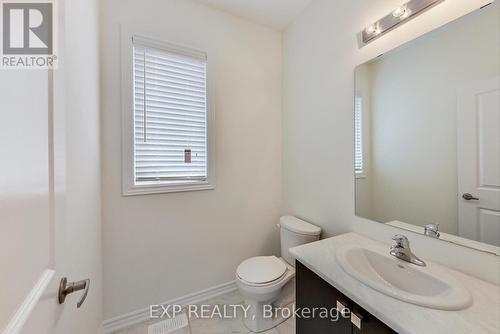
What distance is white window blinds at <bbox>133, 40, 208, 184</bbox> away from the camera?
161cm

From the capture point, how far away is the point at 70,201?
90 centimetres

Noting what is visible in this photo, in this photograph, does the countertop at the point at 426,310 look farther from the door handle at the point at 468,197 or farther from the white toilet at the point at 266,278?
the white toilet at the point at 266,278

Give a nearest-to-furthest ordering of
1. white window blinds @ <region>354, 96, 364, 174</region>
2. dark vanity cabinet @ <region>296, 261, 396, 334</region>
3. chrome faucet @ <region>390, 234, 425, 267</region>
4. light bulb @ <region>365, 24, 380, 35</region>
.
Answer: dark vanity cabinet @ <region>296, 261, 396, 334</region>, chrome faucet @ <region>390, 234, 425, 267</region>, light bulb @ <region>365, 24, 380, 35</region>, white window blinds @ <region>354, 96, 364, 174</region>

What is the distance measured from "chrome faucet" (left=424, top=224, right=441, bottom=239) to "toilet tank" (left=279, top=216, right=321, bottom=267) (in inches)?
27.7

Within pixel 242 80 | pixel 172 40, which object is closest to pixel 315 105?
pixel 242 80

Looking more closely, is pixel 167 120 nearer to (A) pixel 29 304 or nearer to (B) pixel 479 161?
(A) pixel 29 304

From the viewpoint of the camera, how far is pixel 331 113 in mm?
1595

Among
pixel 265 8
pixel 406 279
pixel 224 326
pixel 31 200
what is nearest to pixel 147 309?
pixel 224 326

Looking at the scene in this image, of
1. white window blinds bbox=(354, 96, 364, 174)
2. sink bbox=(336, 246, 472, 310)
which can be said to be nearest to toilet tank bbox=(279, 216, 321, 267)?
sink bbox=(336, 246, 472, 310)

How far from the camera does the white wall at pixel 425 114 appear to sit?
908 mm

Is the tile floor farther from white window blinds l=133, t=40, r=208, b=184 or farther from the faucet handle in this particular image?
white window blinds l=133, t=40, r=208, b=184

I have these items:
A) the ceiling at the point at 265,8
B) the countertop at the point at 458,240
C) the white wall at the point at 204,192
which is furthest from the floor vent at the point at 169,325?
the ceiling at the point at 265,8

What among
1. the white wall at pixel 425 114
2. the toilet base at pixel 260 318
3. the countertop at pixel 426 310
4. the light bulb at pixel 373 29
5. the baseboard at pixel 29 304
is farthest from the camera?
the toilet base at pixel 260 318

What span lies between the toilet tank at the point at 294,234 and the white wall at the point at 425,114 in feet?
1.65
